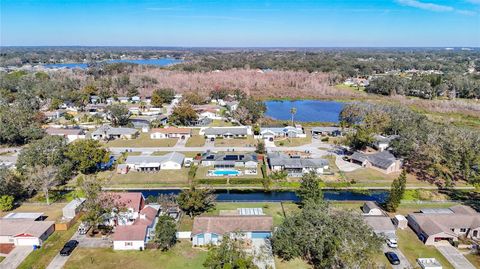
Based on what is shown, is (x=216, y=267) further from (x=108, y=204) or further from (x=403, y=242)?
(x=403, y=242)

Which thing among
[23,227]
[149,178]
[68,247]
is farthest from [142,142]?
[68,247]

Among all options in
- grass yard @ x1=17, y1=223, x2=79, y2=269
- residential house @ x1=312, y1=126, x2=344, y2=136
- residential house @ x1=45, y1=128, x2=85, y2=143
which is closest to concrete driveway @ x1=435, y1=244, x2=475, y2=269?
grass yard @ x1=17, y1=223, x2=79, y2=269

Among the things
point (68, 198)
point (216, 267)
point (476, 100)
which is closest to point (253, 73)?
point (476, 100)

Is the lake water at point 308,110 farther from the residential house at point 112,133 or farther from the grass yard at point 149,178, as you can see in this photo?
the grass yard at point 149,178

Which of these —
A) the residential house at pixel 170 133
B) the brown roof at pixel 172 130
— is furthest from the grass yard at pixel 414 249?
the brown roof at pixel 172 130

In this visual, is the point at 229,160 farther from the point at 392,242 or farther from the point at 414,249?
the point at 414,249

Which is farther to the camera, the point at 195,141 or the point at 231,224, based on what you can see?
the point at 195,141

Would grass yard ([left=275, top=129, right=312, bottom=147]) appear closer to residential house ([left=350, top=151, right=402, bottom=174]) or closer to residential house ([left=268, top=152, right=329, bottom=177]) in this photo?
residential house ([left=268, top=152, right=329, bottom=177])
